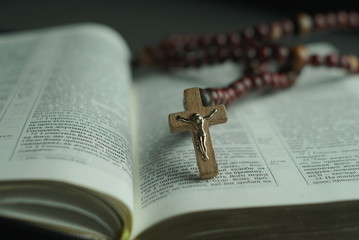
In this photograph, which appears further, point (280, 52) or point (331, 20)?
point (331, 20)

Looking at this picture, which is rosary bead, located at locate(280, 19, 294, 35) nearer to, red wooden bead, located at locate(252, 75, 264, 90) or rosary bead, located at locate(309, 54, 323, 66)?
rosary bead, located at locate(309, 54, 323, 66)

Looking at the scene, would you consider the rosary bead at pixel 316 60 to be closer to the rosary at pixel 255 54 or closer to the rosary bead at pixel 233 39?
the rosary at pixel 255 54

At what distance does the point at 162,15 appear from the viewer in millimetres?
1907

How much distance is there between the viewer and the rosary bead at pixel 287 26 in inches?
51.3

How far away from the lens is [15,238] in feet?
2.48

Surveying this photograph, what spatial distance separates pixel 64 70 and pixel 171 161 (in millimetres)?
438

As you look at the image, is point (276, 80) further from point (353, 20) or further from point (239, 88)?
point (353, 20)

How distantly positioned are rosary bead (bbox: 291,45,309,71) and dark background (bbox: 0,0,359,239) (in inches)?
18.2

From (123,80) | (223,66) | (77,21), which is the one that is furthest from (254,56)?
(77,21)

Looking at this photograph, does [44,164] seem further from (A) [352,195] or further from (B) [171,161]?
(A) [352,195]

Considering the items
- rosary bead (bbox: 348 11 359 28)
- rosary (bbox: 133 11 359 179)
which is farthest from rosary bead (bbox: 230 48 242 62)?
rosary bead (bbox: 348 11 359 28)

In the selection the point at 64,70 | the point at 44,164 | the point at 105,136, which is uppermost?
the point at 64,70

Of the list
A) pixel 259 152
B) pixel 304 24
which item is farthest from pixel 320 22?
pixel 259 152

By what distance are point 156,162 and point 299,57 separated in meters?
0.57
